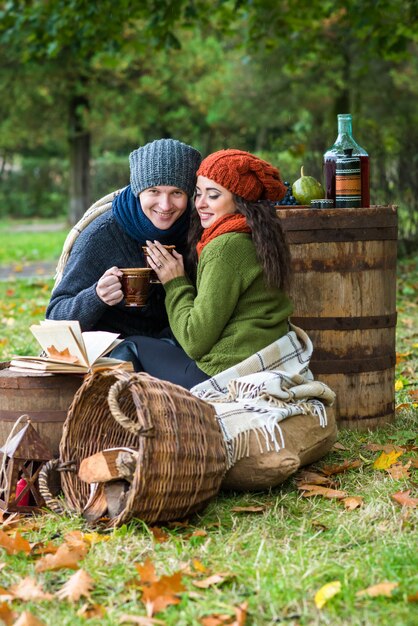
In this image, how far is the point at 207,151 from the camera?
54.6ft

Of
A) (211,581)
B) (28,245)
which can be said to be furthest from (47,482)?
(28,245)

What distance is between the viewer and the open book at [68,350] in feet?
12.3

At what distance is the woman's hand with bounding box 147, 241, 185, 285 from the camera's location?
416cm

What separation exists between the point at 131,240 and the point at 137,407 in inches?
55.1

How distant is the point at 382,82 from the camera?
19125mm

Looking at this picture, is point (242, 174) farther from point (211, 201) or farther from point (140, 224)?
point (140, 224)

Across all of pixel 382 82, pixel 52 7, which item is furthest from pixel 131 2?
pixel 382 82

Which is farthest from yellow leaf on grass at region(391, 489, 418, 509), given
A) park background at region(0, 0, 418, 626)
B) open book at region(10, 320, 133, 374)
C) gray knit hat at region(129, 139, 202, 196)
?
gray knit hat at region(129, 139, 202, 196)

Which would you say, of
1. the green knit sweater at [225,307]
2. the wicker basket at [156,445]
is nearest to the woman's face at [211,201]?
the green knit sweater at [225,307]

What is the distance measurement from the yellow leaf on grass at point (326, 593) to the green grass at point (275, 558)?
0.02 metres

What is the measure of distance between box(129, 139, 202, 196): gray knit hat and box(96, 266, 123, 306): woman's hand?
457 millimetres

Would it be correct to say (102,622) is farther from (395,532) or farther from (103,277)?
(103,277)

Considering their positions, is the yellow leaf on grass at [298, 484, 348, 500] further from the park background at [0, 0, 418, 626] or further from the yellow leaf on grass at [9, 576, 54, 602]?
the yellow leaf on grass at [9, 576, 54, 602]

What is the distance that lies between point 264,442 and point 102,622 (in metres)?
1.34
